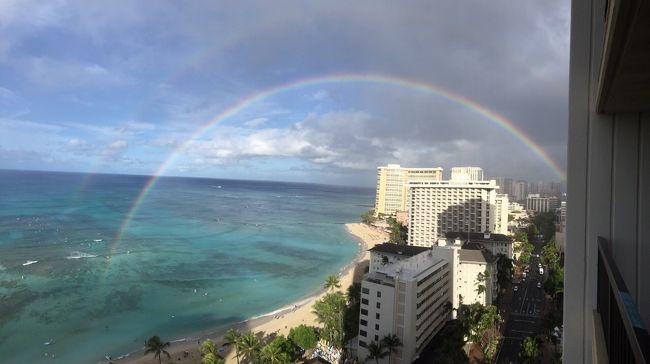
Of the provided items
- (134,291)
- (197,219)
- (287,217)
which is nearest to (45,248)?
(134,291)

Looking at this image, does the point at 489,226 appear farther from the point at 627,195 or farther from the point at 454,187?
the point at 627,195

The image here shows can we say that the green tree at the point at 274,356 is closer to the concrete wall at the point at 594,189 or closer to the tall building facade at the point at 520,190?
the concrete wall at the point at 594,189

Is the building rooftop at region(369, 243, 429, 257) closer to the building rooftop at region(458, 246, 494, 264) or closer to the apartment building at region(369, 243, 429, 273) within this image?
the apartment building at region(369, 243, 429, 273)

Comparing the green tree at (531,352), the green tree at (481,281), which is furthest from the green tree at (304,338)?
the green tree at (481,281)

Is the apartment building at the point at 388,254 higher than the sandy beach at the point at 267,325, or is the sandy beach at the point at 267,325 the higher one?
the apartment building at the point at 388,254

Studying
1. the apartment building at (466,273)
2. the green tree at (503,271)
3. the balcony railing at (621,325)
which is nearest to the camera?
the balcony railing at (621,325)

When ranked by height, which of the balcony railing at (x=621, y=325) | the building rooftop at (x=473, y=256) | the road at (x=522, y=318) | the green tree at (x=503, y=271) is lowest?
the road at (x=522, y=318)

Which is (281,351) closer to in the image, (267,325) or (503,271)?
(267,325)
